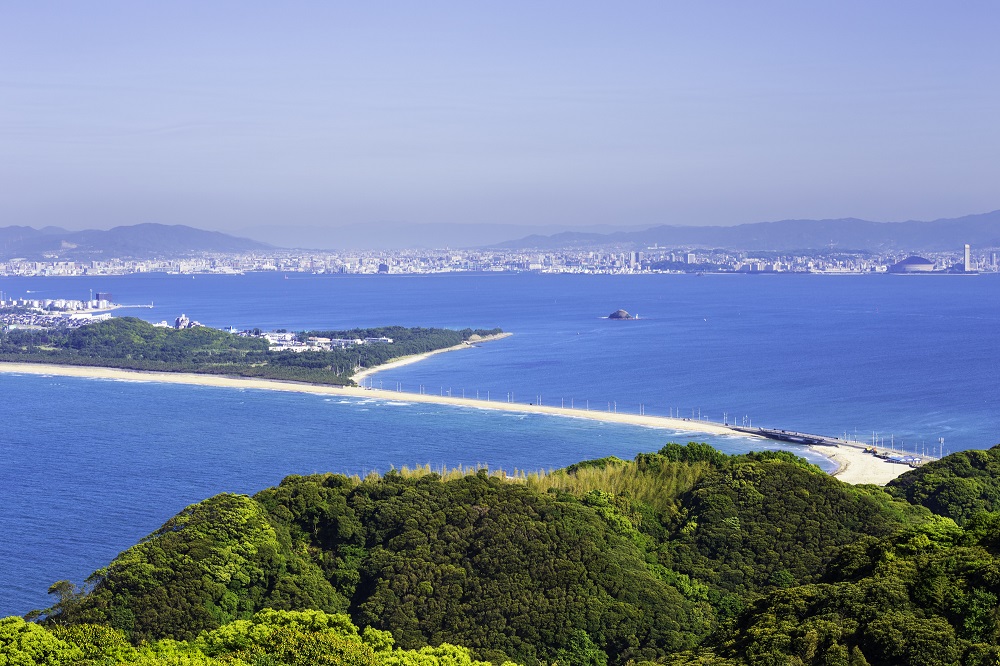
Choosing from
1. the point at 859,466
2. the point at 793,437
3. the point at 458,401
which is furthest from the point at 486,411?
the point at 859,466

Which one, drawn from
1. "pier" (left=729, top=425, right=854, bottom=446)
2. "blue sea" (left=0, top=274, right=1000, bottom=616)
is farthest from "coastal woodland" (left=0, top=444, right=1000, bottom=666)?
"pier" (left=729, top=425, right=854, bottom=446)

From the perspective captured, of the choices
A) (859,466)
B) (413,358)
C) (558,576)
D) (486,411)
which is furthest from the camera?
(413,358)

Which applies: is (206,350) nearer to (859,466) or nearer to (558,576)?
(859,466)

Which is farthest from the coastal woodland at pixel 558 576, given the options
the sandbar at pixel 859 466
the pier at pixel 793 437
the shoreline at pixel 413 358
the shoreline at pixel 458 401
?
the shoreline at pixel 413 358

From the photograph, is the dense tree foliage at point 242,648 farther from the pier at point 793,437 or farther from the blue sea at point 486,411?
the pier at point 793,437

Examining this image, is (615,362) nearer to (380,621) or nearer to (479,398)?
(479,398)

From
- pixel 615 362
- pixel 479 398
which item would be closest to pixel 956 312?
pixel 615 362
